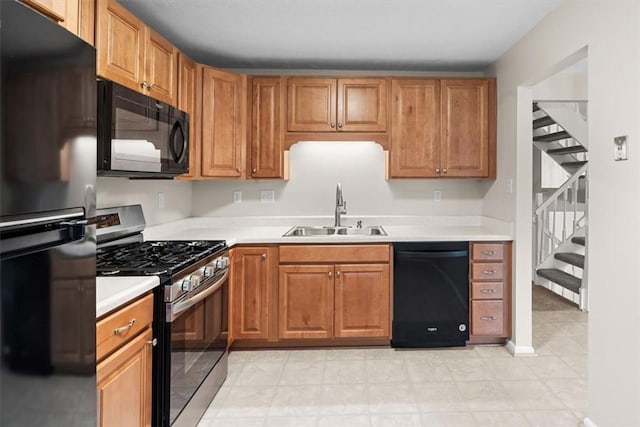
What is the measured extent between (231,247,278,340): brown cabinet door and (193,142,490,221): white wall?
77 cm

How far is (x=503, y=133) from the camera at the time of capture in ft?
10.3

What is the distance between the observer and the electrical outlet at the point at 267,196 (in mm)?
3645

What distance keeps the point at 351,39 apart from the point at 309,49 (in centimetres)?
37

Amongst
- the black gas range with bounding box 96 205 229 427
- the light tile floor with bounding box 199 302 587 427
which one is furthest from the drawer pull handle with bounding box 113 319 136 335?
the light tile floor with bounding box 199 302 587 427

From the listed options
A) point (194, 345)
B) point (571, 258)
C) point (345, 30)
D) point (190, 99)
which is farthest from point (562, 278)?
point (190, 99)

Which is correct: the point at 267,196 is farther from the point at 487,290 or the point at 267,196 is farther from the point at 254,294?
the point at 487,290

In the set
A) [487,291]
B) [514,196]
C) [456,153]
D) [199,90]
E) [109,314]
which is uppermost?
[199,90]

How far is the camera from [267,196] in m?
3.64

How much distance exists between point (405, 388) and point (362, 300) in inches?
28.5

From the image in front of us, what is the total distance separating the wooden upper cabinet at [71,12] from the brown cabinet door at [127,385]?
1101 millimetres

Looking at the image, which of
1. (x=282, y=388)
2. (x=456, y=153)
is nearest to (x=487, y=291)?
(x=456, y=153)

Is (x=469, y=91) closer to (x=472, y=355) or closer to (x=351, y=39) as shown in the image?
(x=351, y=39)

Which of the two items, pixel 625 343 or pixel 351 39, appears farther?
pixel 351 39

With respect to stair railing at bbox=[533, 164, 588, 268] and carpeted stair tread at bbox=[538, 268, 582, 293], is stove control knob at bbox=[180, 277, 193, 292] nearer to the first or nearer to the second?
carpeted stair tread at bbox=[538, 268, 582, 293]
